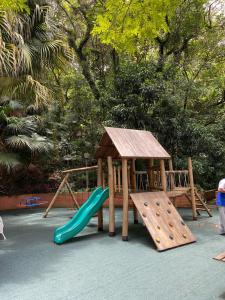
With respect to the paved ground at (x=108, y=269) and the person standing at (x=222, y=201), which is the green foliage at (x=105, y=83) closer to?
the person standing at (x=222, y=201)

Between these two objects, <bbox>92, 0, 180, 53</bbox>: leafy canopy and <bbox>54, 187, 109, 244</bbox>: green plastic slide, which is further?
<bbox>54, 187, 109, 244</bbox>: green plastic slide

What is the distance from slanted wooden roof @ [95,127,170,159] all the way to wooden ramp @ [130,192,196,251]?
795 millimetres

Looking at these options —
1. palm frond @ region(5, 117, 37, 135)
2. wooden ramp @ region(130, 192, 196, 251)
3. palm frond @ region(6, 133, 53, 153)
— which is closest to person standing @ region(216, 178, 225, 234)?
wooden ramp @ region(130, 192, 196, 251)

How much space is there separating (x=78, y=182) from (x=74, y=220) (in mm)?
5471

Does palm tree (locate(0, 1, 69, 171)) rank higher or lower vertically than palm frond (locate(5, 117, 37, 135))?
higher

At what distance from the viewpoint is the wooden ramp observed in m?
4.88

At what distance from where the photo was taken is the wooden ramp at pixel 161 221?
192 inches

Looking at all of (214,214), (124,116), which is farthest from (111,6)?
(214,214)

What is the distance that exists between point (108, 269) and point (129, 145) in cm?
262

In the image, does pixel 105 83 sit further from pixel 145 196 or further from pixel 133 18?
pixel 133 18

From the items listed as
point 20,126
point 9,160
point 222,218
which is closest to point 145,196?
point 222,218

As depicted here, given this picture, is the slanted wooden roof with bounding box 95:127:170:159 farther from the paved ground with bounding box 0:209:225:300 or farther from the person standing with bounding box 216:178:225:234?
the paved ground with bounding box 0:209:225:300

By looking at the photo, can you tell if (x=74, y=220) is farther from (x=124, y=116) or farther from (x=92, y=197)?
(x=124, y=116)

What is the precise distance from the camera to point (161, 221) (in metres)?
5.28
